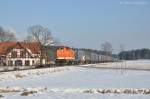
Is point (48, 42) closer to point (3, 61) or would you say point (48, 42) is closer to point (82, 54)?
point (3, 61)

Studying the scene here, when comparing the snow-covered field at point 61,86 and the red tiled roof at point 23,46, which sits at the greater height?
the red tiled roof at point 23,46

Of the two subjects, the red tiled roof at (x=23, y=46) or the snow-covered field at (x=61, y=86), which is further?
the red tiled roof at (x=23, y=46)

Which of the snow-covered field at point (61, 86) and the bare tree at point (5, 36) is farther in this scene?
the bare tree at point (5, 36)

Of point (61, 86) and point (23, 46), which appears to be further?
point (23, 46)

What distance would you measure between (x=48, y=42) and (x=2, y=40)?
2102 cm

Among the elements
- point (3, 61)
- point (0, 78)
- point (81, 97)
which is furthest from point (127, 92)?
point (3, 61)

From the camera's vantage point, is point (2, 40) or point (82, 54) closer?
point (2, 40)

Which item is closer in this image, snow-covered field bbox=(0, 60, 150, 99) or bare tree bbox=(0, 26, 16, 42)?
snow-covered field bbox=(0, 60, 150, 99)

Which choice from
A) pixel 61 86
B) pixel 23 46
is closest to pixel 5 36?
pixel 23 46

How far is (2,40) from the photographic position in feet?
443

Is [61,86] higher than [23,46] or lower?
lower

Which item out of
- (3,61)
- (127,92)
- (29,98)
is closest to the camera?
(29,98)

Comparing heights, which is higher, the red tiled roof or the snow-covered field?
the red tiled roof

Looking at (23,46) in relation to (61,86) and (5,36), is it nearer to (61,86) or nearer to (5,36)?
(5,36)
